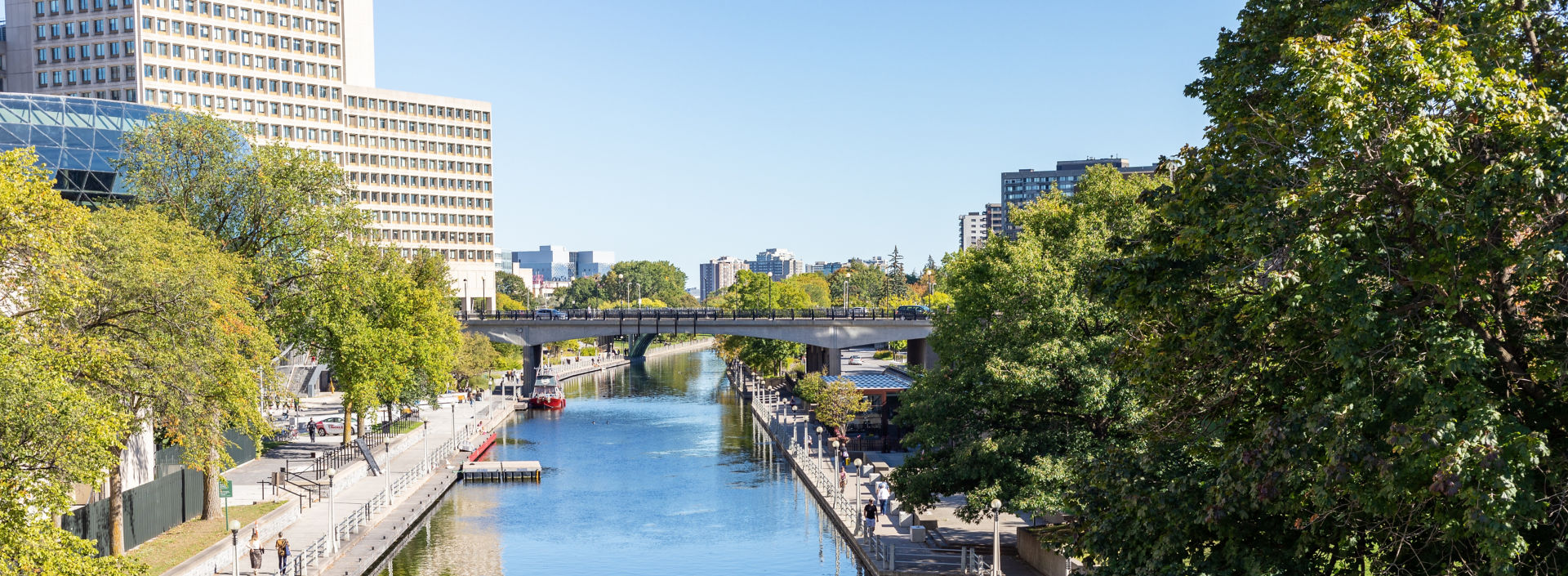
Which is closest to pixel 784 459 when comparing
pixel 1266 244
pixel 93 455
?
pixel 93 455

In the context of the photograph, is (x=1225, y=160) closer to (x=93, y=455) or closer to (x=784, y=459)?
(x=93, y=455)

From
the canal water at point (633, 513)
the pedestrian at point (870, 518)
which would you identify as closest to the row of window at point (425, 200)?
the canal water at point (633, 513)

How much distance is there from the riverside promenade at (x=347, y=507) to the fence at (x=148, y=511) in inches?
98.8

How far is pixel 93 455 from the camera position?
69.4 feet

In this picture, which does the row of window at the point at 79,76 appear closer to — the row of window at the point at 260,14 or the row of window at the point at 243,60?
the row of window at the point at 243,60

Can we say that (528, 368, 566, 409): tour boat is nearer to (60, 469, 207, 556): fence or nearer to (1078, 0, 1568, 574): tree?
(60, 469, 207, 556): fence

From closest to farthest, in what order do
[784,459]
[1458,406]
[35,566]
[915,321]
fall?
[1458,406], [35,566], [784,459], [915,321]

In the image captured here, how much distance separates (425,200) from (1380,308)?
493 ft

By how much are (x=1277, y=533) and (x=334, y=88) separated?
140560 mm

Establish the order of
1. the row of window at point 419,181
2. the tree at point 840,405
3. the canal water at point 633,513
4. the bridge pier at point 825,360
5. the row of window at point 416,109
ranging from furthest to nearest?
the row of window at point 419,181 < the row of window at point 416,109 < the bridge pier at point 825,360 < the tree at point 840,405 < the canal water at point 633,513

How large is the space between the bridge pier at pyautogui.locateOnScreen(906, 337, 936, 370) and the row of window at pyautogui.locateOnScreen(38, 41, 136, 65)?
8497 centimetres

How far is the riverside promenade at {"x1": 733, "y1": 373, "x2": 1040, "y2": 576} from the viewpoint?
36281mm

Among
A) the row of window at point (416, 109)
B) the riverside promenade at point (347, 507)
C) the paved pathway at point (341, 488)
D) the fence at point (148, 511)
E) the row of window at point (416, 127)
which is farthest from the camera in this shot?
the row of window at point (416, 127)

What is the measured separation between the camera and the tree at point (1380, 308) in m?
13.1
